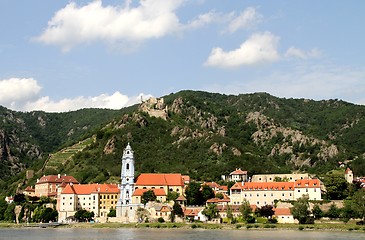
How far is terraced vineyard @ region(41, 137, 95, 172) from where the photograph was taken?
6378 inches

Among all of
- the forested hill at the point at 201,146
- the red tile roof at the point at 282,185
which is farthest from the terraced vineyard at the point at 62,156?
the red tile roof at the point at 282,185

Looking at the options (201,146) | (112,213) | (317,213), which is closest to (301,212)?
(317,213)

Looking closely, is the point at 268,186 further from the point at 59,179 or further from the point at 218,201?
the point at 59,179

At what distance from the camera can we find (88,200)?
119188mm

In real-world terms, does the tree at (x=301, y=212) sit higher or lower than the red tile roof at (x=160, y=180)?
lower

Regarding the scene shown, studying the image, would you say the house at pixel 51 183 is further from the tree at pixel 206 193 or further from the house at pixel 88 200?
the tree at pixel 206 193

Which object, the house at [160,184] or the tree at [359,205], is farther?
the house at [160,184]

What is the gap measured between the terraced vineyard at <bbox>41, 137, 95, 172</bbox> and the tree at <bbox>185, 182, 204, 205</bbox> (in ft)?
196

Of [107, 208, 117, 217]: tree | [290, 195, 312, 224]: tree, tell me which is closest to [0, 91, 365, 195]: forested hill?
[107, 208, 117, 217]: tree

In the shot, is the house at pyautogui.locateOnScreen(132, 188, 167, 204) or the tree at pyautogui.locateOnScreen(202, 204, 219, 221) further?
the house at pyautogui.locateOnScreen(132, 188, 167, 204)

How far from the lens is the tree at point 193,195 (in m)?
108

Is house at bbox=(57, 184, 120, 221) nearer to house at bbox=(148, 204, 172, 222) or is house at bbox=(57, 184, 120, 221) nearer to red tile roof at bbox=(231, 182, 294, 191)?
house at bbox=(148, 204, 172, 222)

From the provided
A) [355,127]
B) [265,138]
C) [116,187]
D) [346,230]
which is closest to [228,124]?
[265,138]

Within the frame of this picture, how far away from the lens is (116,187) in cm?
12338
